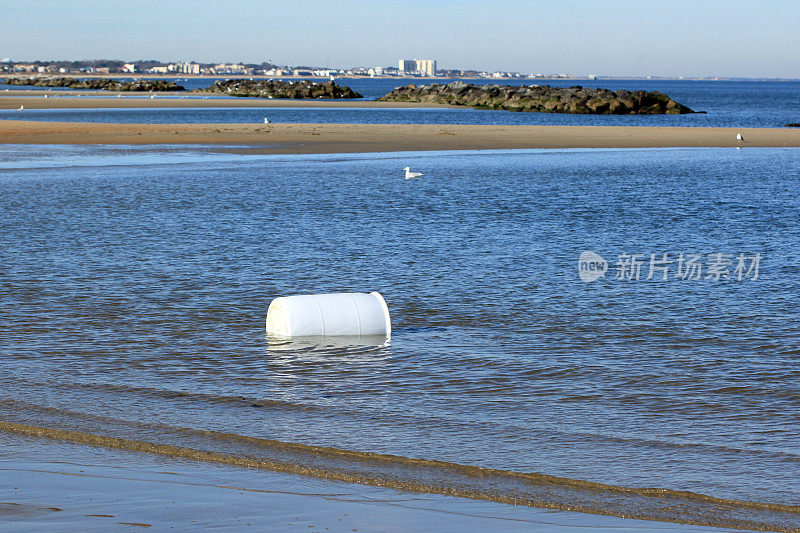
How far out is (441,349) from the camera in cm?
1052

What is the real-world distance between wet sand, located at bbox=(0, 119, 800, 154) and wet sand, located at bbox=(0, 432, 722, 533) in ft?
122

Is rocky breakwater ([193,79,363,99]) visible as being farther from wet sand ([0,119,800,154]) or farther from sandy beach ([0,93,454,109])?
wet sand ([0,119,800,154])

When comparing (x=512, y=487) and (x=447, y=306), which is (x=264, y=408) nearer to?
(x=512, y=487)

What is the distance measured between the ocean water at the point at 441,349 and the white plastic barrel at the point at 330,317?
22cm

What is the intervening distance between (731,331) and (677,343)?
0.99 meters

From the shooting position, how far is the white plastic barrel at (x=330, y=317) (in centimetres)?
1080

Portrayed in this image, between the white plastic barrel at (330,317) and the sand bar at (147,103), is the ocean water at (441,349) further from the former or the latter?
the sand bar at (147,103)

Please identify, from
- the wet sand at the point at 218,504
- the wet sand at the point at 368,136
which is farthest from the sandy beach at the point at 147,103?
the wet sand at the point at 218,504


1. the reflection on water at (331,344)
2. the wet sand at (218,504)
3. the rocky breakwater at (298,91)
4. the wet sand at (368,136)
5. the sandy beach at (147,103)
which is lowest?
the reflection on water at (331,344)

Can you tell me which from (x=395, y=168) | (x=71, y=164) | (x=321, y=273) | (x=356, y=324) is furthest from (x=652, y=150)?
(x=356, y=324)

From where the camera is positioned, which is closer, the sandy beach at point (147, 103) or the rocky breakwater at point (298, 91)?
the sandy beach at point (147, 103)

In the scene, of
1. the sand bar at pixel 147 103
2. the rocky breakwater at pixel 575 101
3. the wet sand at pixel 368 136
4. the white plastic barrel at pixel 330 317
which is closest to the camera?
the white plastic barrel at pixel 330 317

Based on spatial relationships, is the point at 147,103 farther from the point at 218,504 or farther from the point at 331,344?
the point at 218,504

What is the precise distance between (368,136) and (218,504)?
48248mm
